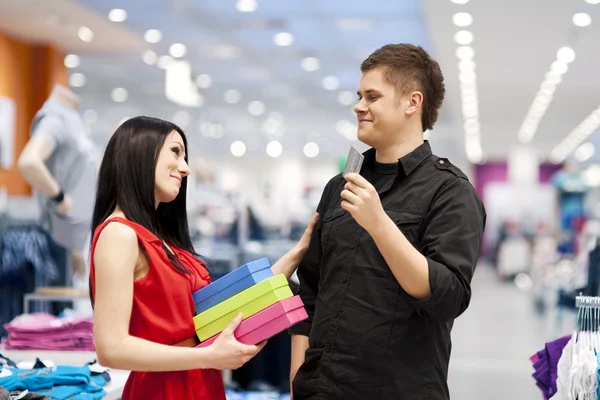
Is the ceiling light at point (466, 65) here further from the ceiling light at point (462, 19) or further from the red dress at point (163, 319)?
the red dress at point (163, 319)

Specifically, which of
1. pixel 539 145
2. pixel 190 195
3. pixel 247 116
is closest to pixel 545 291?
pixel 190 195

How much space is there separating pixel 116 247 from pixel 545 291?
12.3 m

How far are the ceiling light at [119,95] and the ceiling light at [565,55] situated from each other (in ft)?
27.6

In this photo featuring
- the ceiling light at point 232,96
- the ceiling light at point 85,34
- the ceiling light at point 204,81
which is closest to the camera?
the ceiling light at point 85,34

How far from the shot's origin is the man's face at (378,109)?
2.05m

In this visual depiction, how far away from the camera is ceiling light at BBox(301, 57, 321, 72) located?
42.0ft

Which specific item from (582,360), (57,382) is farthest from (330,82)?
(582,360)

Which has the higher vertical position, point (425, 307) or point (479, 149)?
point (479, 149)

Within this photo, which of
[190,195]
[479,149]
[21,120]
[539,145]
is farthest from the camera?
[479,149]

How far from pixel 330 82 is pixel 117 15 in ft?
19.5

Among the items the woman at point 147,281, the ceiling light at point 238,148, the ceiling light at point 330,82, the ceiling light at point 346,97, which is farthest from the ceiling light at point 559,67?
the ceiling light at point 238,148

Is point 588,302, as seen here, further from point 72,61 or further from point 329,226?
point 72,61

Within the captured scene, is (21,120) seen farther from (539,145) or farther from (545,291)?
(539,145)

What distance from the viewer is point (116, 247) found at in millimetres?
1950
